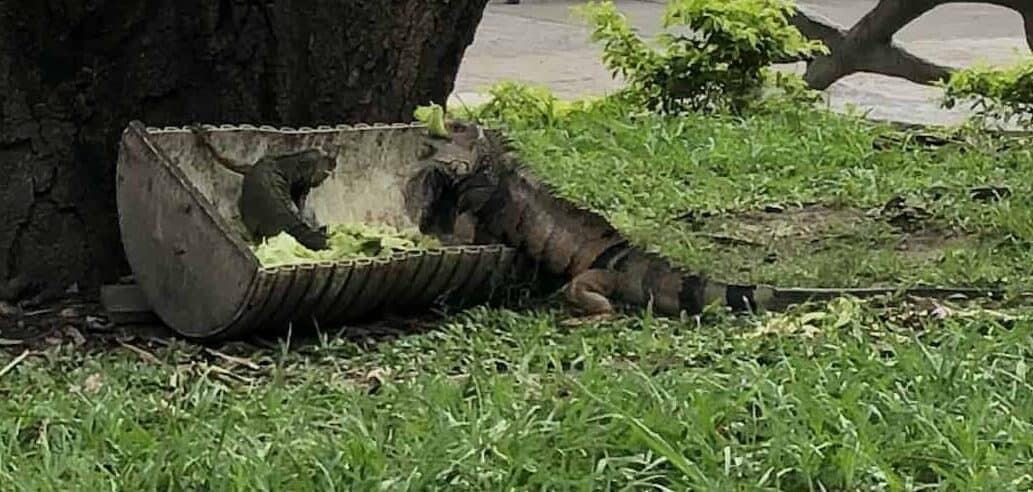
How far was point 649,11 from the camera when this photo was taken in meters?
19.0

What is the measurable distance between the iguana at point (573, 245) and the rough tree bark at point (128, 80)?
398 mm

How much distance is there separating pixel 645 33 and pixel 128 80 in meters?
12.2

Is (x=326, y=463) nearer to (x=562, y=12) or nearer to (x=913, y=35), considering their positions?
(x=913, y=35)

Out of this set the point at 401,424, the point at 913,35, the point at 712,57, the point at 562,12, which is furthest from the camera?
the point at 562,12

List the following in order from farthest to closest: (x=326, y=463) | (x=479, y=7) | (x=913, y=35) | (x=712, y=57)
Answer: (x=913, y=35)
(x=712, y=57)
(x=479, y=7)
(x=326, y=463)

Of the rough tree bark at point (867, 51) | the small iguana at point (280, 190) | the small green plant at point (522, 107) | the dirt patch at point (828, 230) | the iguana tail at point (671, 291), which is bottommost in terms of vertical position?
→ the rough tree bark at point (867, 51)

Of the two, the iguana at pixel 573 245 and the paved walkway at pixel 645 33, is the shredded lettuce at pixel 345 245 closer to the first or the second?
the iguana at pixel 573 245

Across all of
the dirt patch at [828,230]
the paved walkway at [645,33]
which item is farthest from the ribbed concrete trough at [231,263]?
the paved walkway at [645,33]

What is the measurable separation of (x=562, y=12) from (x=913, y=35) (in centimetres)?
397

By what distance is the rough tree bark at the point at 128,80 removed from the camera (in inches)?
168

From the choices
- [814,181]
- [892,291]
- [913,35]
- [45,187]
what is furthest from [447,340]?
[913,35]

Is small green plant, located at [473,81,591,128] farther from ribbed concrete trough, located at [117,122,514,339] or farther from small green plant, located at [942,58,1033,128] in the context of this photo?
ribbed concrete trough, located at [117,122,514,339]

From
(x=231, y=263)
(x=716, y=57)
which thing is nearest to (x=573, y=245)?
(x=231, y=263)

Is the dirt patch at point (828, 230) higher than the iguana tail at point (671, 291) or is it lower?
lower
